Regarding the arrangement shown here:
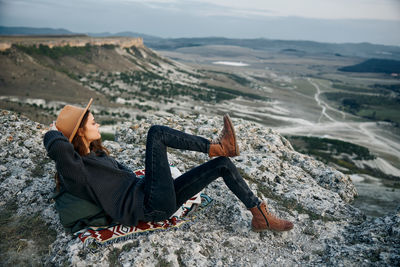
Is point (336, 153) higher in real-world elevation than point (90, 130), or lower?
lower

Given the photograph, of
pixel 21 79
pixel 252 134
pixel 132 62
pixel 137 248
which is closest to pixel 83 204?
pixel 137 248

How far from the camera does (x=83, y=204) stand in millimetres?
4020

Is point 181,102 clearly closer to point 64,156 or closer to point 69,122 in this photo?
point 69,122

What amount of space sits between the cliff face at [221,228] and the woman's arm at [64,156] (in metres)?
1.39

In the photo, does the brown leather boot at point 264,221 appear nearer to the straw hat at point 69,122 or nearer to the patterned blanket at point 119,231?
the patterned blanket at point 119,231

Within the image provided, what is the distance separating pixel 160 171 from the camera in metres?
4.28

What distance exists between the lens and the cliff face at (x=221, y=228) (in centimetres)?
429

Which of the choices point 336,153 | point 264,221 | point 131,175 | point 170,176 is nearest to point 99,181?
point 131,175

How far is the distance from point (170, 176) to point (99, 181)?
3.59 ft

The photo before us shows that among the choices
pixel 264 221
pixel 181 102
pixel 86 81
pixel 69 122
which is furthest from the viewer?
pixel 86 81

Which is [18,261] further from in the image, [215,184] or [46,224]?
[215,184]

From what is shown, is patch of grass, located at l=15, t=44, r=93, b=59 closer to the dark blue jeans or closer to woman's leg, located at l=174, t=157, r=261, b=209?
the dark blue jeans

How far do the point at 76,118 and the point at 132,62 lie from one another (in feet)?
288

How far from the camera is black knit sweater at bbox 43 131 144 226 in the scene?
3576 mm
